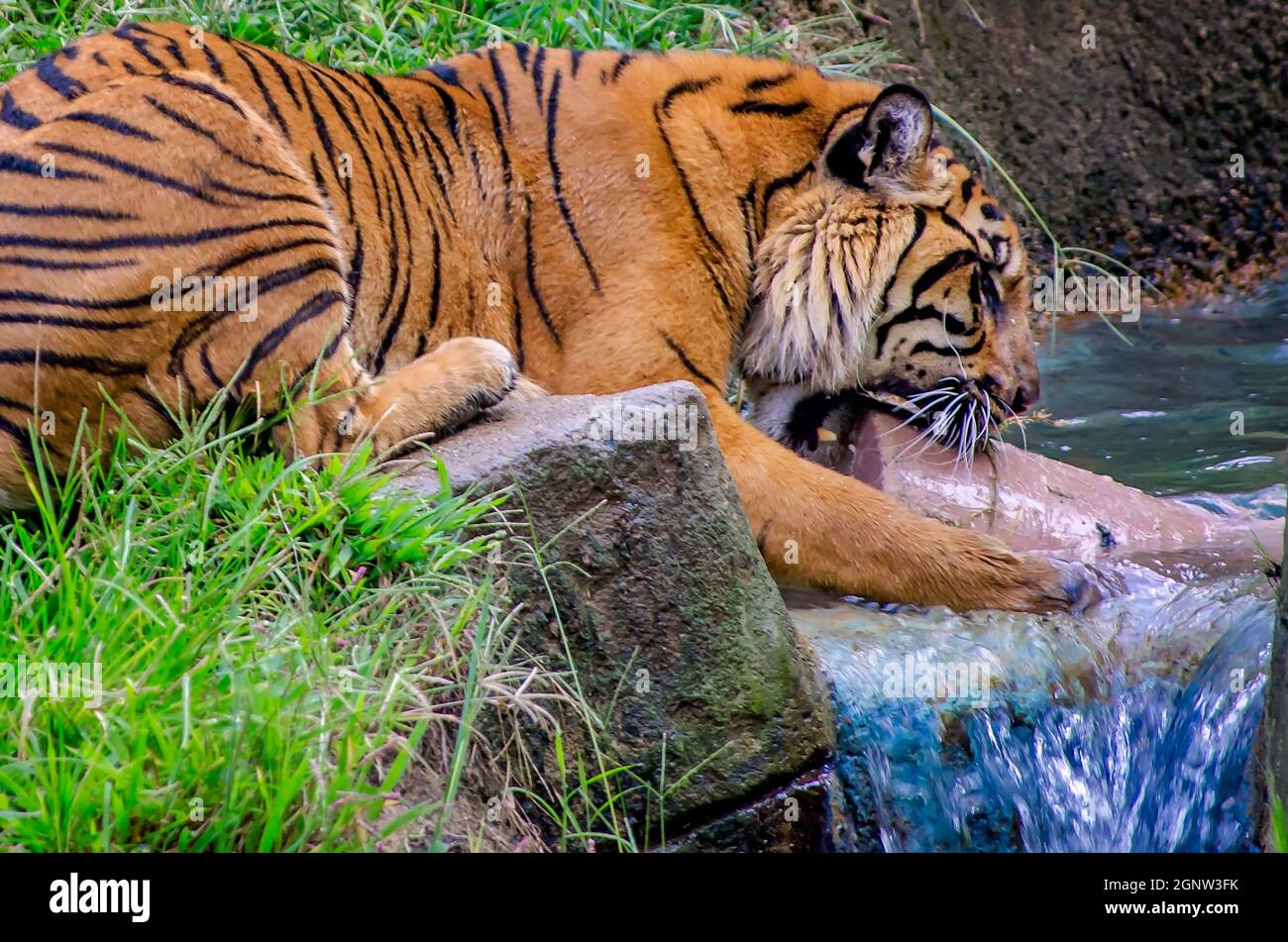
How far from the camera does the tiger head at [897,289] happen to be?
3994 mm

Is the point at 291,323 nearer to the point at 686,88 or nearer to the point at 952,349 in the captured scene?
the point at 686,88

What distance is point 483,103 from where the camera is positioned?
13.1ft

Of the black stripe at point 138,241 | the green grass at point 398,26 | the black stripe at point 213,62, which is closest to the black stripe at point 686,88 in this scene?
the black stripe at point 213,62

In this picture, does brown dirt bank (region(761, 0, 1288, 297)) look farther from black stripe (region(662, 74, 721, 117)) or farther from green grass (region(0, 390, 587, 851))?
green grass (region(0, 390, 587, 851))

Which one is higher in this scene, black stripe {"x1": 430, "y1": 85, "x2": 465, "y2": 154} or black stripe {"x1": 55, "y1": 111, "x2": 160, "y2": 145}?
black stripe {"x1": 430, "y1": 85, "x2": 465, "y2": 154}

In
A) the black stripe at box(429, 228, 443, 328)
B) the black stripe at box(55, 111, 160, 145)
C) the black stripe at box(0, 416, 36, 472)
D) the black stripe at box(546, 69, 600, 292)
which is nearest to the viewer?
the black stripe at box(0, 416, 36, 472)

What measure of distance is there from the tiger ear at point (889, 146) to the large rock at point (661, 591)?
120cm

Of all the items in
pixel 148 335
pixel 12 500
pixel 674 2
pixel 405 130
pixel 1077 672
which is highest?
pixel 674 2

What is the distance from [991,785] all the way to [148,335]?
6.94ft

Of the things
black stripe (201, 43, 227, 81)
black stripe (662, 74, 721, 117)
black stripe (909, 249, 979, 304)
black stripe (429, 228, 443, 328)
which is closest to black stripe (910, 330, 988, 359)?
black stripe (909, 249, 979, 304)

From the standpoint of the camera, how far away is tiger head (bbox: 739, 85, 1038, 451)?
3.99 m

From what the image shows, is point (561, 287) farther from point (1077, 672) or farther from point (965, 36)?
point (965, 36)

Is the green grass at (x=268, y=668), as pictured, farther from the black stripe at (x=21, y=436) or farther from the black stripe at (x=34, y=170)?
the black stripe at (x=34, y=170)
